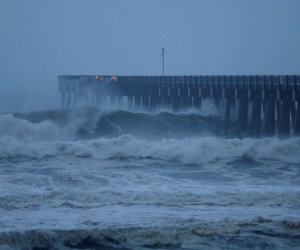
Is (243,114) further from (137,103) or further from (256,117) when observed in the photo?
(137,103)

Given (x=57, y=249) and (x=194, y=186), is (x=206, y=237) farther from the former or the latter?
(x=194, y=186)

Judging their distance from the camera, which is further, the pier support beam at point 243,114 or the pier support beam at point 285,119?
the pier support beam at point 243,114

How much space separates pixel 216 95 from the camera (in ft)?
87.0

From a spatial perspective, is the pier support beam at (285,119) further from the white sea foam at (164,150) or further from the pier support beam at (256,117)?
the white sea foam at (164,150)

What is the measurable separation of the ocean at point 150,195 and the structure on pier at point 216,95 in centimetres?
482

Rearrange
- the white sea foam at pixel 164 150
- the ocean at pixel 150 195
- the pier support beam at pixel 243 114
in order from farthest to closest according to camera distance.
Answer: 1. the pier support beam at pixel 243 114
2. the white sea foam at pixel 164 150
3. the ocean at pixel 150 195

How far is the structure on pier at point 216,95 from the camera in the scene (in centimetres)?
2266

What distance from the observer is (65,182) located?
479 inches

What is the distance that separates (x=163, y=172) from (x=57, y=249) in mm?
7178

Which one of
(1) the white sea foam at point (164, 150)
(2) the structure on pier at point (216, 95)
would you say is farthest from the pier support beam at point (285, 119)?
(1) the white sea foam at point (164, 150)

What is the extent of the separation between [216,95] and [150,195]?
A: 1662cm

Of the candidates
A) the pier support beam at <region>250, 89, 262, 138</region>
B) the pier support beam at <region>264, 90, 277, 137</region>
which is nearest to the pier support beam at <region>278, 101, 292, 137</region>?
the pier support beam at <region>264, 90, 277, 137</region>

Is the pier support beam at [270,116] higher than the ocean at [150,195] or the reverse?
higher


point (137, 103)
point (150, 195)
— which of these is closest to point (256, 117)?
point (137, 103)
